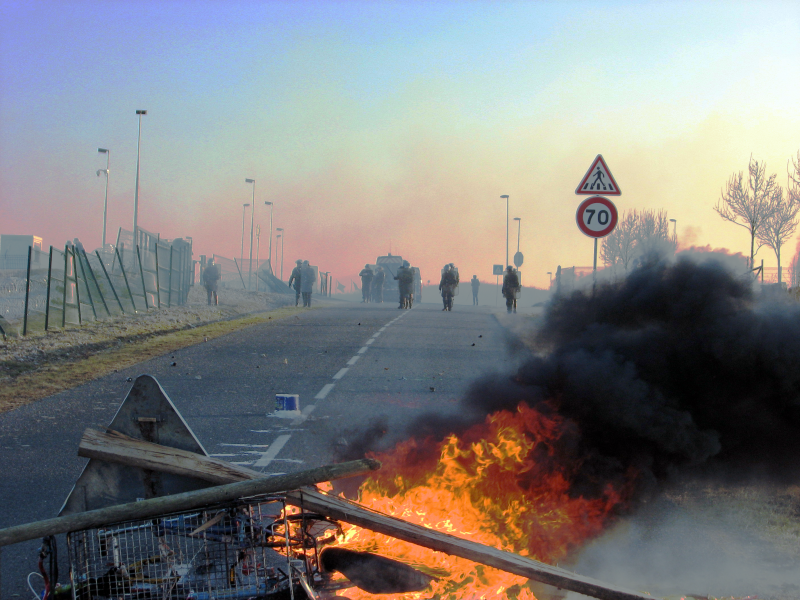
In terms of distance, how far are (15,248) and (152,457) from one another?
63975mm

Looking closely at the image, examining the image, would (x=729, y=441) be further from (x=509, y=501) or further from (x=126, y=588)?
(x=126, y=588)

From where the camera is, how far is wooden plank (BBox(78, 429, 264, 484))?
2730 millimetres

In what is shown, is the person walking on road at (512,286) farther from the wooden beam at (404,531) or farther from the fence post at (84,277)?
the wooden beam at (404,531)

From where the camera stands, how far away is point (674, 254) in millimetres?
4918

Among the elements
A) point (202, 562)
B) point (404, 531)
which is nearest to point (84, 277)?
point (202, 562)

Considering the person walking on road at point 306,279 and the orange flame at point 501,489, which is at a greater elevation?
the person walking on road at point 306,279

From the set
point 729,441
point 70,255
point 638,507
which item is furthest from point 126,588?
point 70,255

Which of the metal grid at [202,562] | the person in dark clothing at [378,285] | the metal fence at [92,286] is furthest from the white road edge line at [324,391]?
the person in dark clothing at [378,285]

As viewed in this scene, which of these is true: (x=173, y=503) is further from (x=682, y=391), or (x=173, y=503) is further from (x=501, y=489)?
(x=682, y=391)

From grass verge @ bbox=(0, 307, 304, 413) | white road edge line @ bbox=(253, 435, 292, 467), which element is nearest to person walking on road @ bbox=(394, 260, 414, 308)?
grass verge @ bbox=(0, 307, 304, 413)

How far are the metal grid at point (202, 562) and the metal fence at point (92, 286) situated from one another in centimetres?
1234

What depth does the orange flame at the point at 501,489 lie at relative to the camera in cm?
355

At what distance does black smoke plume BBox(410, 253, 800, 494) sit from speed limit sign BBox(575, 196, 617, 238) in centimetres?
622

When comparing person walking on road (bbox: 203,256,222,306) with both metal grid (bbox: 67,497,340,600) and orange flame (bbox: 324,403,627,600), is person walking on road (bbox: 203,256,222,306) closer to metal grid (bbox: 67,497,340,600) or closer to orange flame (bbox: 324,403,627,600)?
orange flame (bbox: 324,403,627,600)
